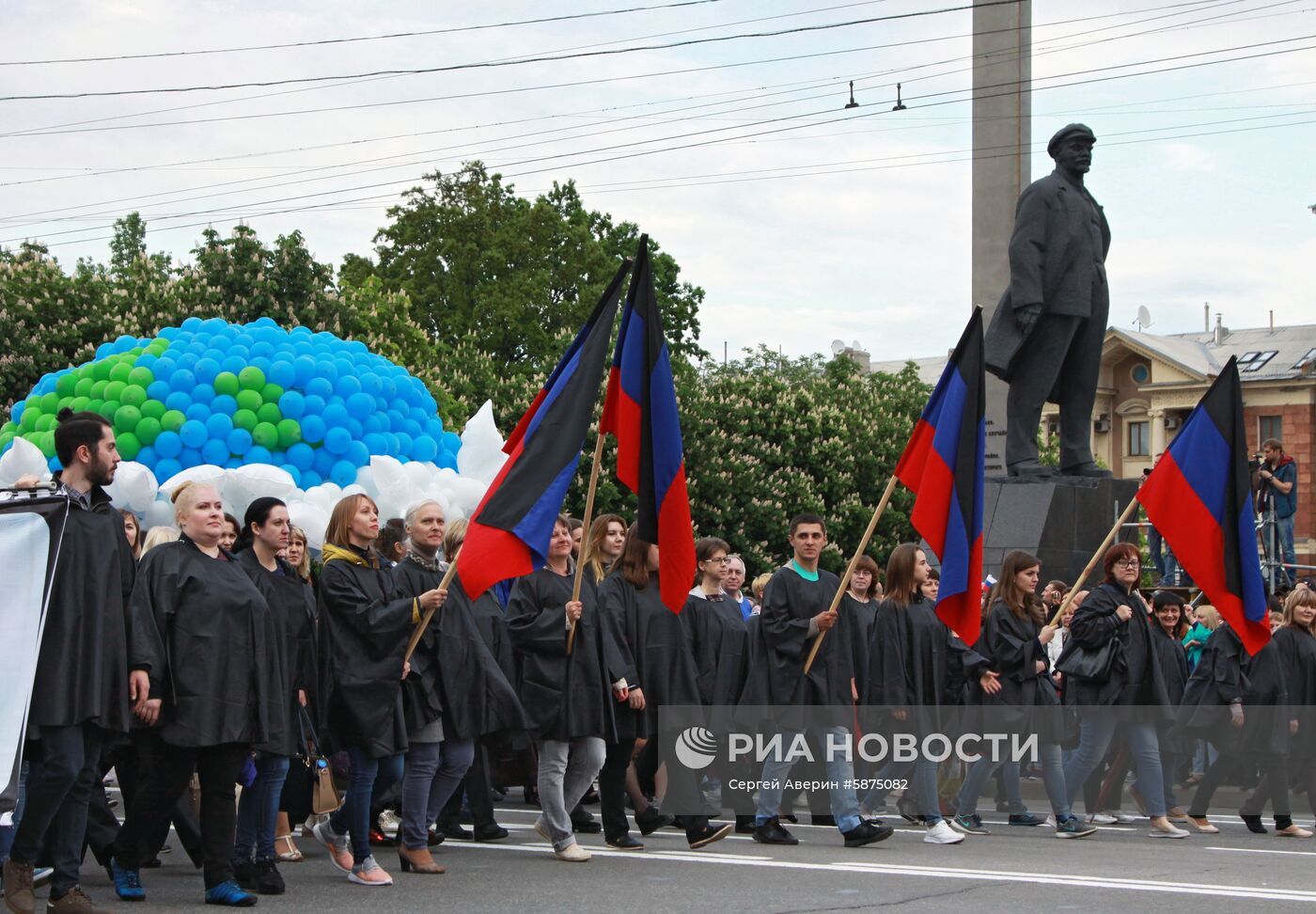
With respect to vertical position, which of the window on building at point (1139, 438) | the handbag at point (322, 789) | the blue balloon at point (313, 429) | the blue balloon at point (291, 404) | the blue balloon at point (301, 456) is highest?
the window on building at point (1139, 438)

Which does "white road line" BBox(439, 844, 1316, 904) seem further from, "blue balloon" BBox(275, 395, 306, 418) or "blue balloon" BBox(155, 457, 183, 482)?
"blue balloon" BBox(275, 395, 306, 418)

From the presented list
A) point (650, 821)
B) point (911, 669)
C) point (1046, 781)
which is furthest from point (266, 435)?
point (1046, 781)

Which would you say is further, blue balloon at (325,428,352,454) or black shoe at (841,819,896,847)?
blue balloon at (325,428,352,454)

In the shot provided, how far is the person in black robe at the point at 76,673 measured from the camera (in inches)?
277

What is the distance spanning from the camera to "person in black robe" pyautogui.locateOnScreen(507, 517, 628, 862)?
30.6 feet

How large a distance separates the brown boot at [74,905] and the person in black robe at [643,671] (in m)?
3.26

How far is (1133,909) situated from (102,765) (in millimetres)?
4747

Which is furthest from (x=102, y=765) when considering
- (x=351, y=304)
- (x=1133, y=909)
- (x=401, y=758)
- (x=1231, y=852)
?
(x=351, y=304)

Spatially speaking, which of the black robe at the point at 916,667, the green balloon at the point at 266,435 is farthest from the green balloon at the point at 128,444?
the black robe at the point at 916,667

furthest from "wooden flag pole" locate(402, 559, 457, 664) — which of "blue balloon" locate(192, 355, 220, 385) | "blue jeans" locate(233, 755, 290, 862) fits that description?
"blue balloon" locate(192, 355, 220, 385)

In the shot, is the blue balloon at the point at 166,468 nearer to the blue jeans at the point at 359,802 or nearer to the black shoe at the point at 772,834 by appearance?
the black shoe at the point at 772,834

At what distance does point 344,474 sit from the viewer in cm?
1580

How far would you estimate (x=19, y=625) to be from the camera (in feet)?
23.0

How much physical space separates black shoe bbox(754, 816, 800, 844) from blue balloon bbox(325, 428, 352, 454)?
22.6 feet
